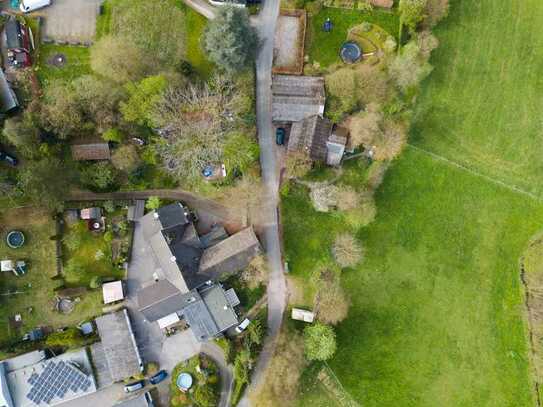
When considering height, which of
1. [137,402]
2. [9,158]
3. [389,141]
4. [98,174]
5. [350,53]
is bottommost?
[137,402]

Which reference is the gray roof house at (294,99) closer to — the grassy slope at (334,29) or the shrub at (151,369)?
the grassy slope at (334,29)

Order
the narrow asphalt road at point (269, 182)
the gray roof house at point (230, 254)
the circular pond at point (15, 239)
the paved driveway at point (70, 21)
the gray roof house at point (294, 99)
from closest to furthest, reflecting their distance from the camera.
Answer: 1. the gray roof house at point (230, 254)
2. the circular pond at point (15, 239)
3. the narrow asphalt road at point (269, 182)
4. the gray roof house at point (294, 99)
5. the paved driveway at point (70, 21)

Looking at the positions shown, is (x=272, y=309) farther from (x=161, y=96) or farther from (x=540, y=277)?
(x=540, y=277)

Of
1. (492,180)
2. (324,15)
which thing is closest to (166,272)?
(324,15)

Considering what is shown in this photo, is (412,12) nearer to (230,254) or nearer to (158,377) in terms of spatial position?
(230,254)

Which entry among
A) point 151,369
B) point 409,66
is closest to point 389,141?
point 409,66

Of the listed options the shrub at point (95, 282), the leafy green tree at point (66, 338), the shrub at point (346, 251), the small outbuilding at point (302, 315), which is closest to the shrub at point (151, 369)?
the leafy green tree at point (66, 338)
